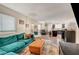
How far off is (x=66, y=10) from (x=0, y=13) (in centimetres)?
120

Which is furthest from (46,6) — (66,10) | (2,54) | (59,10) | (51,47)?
(2,54)

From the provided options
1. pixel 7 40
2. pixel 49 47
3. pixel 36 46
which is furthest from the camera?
pixel 49 47

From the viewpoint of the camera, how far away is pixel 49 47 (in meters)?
1.93

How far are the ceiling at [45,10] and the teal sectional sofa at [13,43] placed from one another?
18.1 inches

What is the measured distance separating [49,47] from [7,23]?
93 centimetres

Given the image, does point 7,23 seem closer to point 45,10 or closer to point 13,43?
point 13,43

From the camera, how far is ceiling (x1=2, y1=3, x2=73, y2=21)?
1.72 m

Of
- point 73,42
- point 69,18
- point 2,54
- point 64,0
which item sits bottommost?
point 2,54

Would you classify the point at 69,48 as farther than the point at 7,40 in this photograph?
Yes

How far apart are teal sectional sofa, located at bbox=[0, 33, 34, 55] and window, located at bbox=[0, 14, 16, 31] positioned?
15cm

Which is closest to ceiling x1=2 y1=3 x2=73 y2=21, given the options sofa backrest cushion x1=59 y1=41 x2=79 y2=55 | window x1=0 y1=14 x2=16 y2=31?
window x1=0 y1=14 x2=16 y2=31

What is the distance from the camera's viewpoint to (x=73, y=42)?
1.82 metres

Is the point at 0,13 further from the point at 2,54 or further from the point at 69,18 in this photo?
the point at 69,18

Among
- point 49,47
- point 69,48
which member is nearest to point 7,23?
point 49,47
